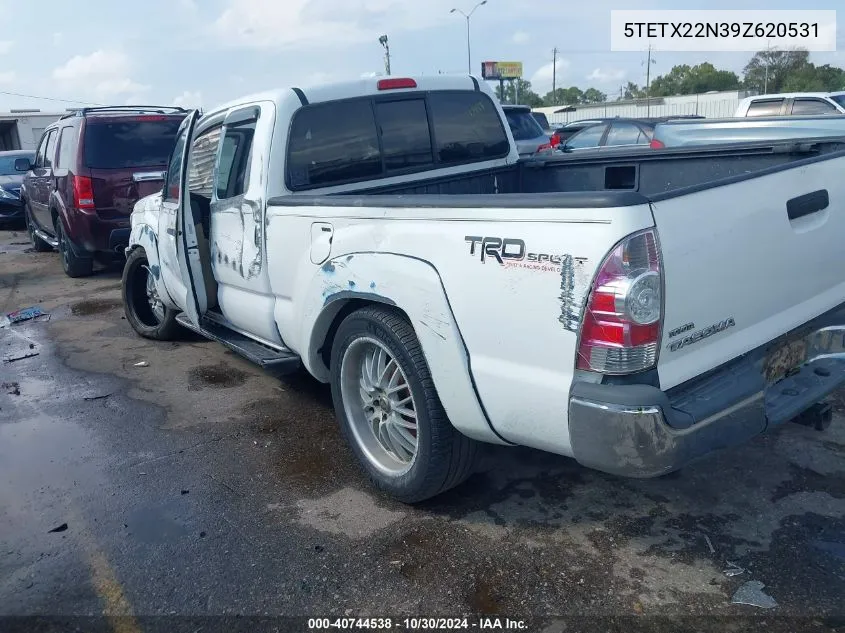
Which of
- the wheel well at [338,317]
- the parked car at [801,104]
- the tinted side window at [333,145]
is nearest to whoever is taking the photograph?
the wheel well at [338,317]

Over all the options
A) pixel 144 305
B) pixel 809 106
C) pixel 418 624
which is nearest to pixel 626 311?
pixel 418 624

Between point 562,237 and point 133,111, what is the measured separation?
8183mm

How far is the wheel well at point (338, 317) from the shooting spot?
3.38 metres

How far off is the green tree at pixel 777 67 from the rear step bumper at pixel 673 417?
60443 mm

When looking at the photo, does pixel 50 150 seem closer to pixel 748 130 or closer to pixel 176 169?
pixel 176 169

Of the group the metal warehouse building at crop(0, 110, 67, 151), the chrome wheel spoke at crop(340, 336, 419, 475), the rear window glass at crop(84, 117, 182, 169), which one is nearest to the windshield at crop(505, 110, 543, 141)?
the rear window glass at crop(84, 117, 182, 169)

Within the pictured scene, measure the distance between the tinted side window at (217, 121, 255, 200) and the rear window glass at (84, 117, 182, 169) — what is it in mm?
4650

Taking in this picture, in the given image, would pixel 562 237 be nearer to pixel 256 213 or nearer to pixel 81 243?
pixel 256 213

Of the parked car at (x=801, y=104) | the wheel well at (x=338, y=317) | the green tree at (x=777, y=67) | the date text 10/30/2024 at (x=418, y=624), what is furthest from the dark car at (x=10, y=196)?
the green tree at (x=777, y=67)

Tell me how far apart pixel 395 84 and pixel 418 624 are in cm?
311

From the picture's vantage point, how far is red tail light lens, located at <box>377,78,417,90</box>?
14.7ft

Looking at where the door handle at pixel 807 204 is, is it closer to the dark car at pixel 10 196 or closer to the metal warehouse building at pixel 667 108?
the dark car at pixel 10 196

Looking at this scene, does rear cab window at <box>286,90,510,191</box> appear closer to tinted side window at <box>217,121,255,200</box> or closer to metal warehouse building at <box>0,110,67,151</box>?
tinted side window at <box>217,121,255,200</box>

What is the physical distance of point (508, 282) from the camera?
8.75 feet
